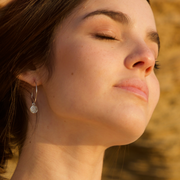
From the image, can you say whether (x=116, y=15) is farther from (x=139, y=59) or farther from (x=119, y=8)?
(x=139, y=59)

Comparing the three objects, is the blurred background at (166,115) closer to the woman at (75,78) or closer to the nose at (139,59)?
the woman at (75,78)

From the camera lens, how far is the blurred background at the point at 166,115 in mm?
2400

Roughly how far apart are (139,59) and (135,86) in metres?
0.14

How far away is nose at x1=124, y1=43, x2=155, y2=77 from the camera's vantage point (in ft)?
4.35

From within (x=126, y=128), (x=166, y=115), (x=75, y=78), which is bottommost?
(x=166, y=115)

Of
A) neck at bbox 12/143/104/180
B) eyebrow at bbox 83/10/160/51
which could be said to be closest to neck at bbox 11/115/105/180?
neck at bbox 12/143/104/180

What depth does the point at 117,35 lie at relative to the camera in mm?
1412

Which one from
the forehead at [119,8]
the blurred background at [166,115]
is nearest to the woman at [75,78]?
the forehead at [119,8]

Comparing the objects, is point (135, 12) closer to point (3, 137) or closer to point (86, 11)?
point (86, 11)

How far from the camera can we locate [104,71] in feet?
4.25

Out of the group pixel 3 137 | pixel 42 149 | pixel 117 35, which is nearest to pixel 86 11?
pixel 117 35

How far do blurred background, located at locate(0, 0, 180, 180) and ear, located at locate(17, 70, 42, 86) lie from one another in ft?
3.99

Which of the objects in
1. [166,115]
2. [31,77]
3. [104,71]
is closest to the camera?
[104,71]

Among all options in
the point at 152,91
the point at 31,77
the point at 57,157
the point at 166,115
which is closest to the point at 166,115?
the point at 166,115
